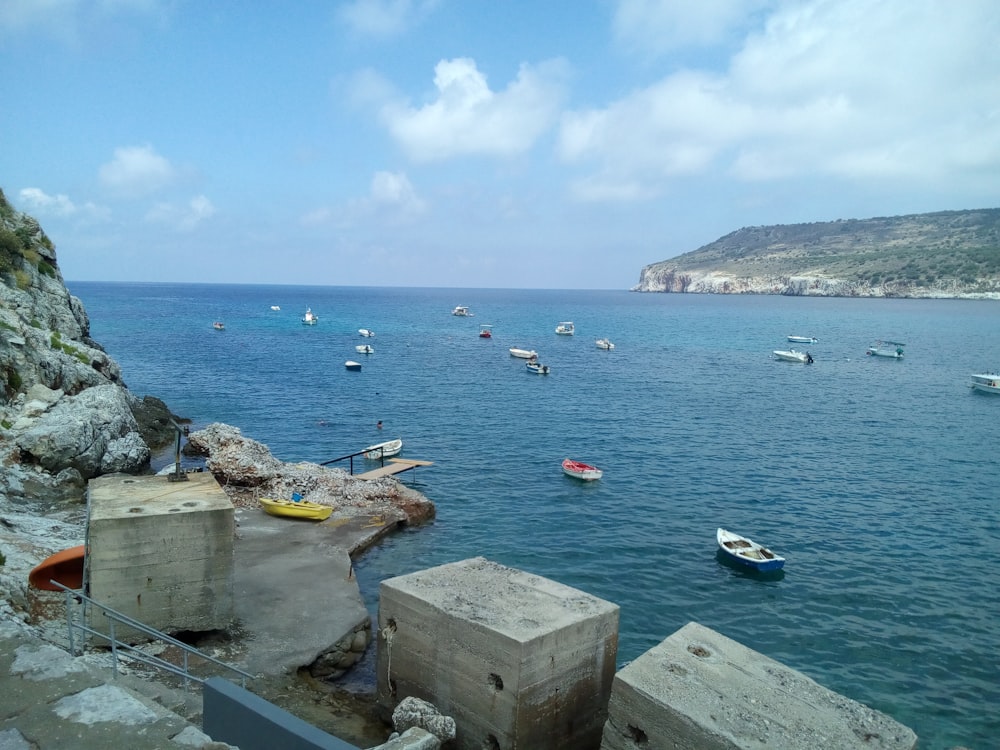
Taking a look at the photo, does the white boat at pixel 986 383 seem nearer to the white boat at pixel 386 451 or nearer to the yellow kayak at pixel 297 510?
the white boat at pixel 386 451

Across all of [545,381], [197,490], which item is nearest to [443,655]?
[197,490]

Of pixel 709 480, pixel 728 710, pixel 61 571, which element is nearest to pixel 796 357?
pixel 709 480

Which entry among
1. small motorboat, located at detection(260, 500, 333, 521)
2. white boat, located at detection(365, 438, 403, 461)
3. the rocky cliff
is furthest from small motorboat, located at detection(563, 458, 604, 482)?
the rocky cliff

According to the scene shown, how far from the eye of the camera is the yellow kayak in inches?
1028

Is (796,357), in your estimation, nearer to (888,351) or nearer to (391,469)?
(888,351)

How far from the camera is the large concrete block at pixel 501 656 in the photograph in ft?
42.9

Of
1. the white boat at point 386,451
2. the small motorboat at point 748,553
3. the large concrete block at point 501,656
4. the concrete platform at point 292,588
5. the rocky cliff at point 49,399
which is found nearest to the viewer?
the large concrete block at point 501,656

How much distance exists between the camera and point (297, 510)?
26.1 m

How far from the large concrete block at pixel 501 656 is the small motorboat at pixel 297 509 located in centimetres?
1133

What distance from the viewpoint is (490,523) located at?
29922mm

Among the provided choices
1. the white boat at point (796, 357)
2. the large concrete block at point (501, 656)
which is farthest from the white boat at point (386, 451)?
the white boat at point (796, 357)

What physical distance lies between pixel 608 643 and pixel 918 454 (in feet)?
119

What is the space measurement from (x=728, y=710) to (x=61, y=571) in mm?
15298

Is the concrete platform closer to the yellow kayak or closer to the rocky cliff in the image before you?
the yellow kayak
